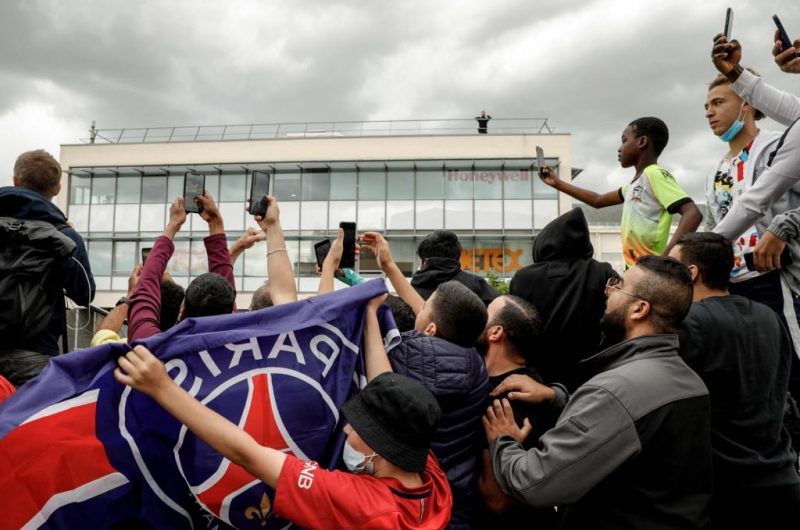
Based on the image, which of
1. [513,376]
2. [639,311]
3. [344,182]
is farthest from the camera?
[344,182]

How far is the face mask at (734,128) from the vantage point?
12.6 ft

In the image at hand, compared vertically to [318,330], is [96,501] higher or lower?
lower

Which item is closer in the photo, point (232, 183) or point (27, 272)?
point (27, 272)

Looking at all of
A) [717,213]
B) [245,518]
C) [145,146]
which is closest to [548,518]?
[245,518]

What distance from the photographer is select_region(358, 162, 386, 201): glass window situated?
30516 mm

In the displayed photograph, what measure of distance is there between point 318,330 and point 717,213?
286 cm

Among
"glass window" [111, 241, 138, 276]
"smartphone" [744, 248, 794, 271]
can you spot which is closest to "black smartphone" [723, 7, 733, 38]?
"smartphone" [744, 248, 794, 271]

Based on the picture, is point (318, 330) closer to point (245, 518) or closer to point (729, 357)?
point (245, 518)

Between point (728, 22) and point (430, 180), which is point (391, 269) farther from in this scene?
point (430, 180)

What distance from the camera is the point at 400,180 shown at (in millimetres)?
30750

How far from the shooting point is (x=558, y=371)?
3504 millimetres

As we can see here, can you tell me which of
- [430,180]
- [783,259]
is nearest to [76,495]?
[783,259]

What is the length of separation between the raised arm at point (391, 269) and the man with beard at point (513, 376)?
24.1 inches

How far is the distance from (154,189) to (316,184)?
8.15 m
